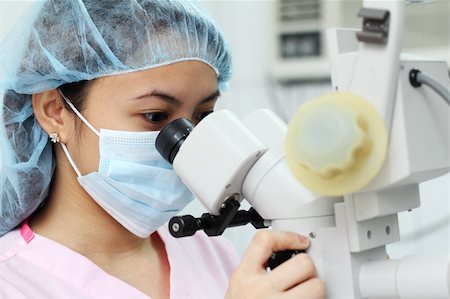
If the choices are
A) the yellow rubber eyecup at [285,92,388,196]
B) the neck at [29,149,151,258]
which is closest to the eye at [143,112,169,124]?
the neck at [29,149,151,258]

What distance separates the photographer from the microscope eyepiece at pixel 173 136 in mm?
1035

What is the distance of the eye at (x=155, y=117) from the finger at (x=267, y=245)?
0.37m

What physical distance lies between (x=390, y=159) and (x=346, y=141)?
77 millimetres

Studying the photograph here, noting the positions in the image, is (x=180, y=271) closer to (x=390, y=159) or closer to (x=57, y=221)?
(x=57, y=221)

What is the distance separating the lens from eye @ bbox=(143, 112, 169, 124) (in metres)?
1.15

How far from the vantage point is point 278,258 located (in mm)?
888

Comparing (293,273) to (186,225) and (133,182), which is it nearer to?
(186,225)

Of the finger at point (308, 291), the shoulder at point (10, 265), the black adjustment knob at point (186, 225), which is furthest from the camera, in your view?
the shoulder at point (10, 265)

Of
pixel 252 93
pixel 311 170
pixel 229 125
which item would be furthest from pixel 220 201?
pixel 252 93

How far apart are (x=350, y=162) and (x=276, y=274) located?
8.6 inches

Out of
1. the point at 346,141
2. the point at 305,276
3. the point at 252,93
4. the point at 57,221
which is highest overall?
the point at 346,141

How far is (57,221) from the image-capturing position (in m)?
1.28

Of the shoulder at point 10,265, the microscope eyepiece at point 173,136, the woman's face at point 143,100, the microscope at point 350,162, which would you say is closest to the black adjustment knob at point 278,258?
the microscope at point 350,162

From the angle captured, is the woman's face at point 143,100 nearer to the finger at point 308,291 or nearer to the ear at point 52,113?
the ear at point 52,113
